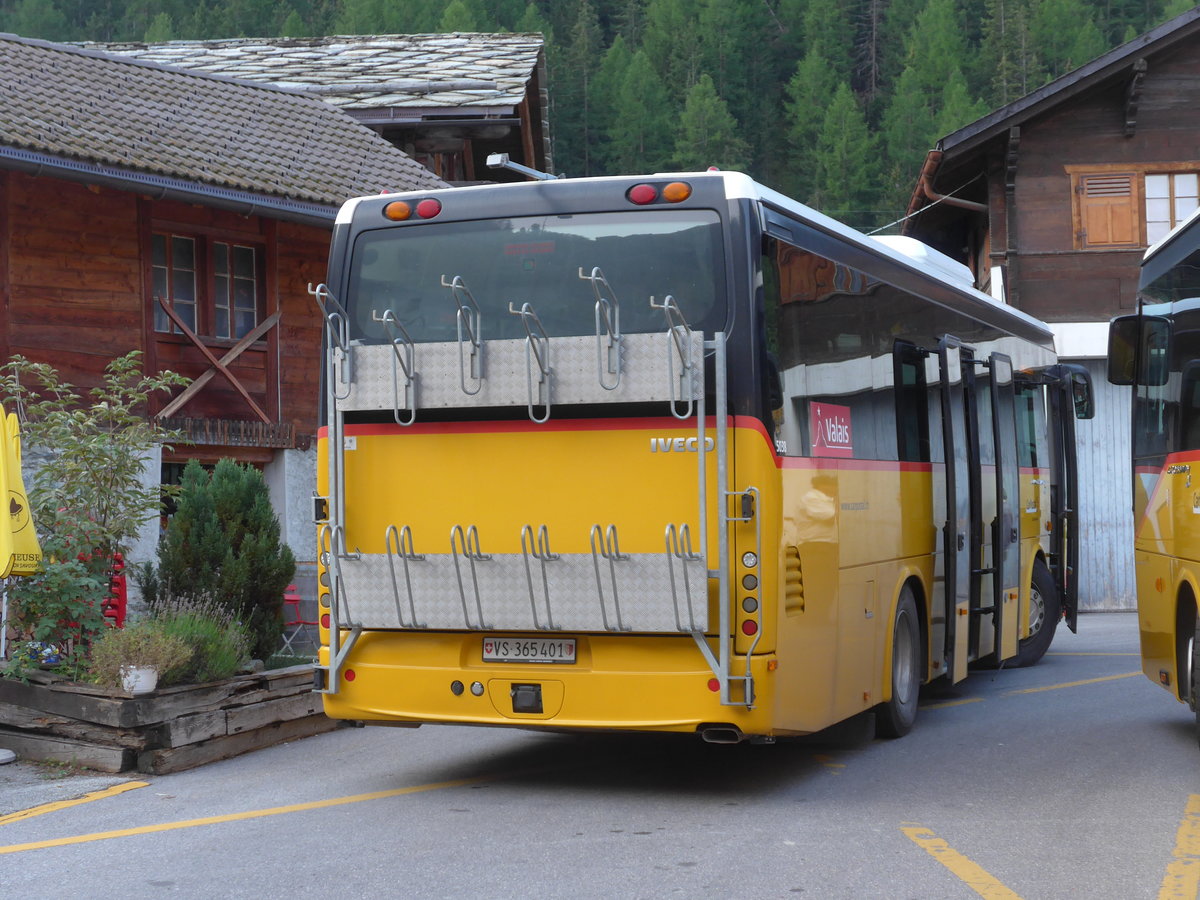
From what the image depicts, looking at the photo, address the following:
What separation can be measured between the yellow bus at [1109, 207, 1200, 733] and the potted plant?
5954 millimetres

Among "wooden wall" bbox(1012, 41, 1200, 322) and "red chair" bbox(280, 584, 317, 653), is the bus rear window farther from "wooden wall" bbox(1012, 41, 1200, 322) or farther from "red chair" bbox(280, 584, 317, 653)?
"wooden wall" bbox(1012, 41, 1200, 322)

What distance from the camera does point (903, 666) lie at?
1035 cm

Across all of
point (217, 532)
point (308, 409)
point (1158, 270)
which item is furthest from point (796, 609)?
point (308, 409)

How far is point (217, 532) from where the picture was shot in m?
12.2

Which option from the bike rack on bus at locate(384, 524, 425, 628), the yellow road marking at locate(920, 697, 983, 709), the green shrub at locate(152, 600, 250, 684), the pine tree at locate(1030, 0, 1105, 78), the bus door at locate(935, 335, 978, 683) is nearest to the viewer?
the bike rack on bus at locate(384, 524, 425, 628)

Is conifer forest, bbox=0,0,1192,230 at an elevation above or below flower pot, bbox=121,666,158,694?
above

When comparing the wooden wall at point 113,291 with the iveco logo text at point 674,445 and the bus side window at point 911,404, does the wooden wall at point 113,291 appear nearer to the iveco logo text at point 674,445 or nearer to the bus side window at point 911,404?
the bus side window at point 911,404

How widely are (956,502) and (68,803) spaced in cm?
630

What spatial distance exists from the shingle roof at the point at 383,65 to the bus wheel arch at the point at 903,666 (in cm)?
1588

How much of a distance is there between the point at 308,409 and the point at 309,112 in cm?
527

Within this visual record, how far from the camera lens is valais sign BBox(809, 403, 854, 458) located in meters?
8.42

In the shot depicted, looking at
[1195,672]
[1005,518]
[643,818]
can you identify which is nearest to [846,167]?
[1005,518]

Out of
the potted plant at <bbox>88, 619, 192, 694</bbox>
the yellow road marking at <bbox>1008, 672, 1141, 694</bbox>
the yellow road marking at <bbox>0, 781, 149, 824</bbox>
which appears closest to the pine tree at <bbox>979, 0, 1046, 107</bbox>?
the yellow road marking at <bbox>1008, 672, 1141, 694</bbox>

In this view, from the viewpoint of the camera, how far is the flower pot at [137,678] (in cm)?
912
